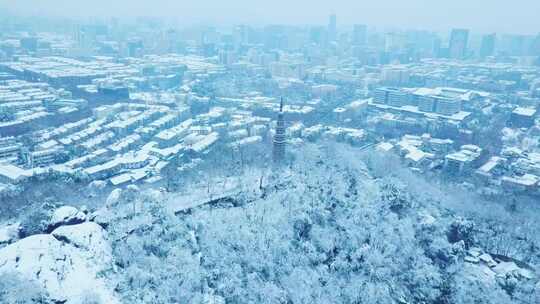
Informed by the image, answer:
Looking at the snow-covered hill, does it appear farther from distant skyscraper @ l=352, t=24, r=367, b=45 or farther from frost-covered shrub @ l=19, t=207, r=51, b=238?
distant skyscraper @ l=352, t=24, r=367, b=45

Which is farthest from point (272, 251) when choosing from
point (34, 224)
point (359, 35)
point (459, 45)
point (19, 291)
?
point (359, 35)

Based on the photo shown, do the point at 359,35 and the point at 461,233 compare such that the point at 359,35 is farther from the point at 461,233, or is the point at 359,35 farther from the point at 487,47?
the point at 461,233

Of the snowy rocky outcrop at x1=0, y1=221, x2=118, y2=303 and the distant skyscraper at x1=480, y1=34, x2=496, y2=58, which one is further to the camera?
the distant skyscraper at x1=480, y1=34, x2=496, y2=58

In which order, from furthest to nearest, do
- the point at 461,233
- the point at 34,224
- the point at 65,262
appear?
1. the point at 461,233
2. the point at 34,224
3. the point at 65,262

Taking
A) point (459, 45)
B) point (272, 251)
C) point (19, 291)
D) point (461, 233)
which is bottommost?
point (272, 251)

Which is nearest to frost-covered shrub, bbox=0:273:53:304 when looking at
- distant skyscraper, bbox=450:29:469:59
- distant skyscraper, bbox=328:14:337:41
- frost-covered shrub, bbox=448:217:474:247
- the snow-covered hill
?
the snow-covered hill
